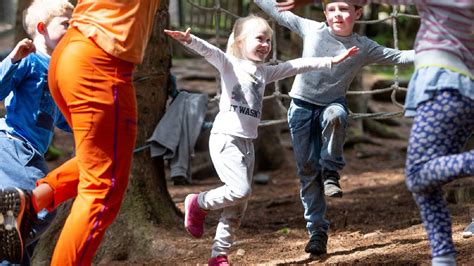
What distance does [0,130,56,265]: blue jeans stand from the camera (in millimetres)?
4129

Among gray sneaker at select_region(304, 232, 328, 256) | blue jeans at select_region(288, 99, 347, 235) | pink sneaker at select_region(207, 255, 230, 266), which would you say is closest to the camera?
pink sneaker at select_region(207, 255, 230, 266)

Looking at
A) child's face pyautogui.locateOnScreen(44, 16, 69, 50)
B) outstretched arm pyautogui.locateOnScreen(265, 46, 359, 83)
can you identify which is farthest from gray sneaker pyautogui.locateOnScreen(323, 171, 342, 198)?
child's face pyautogui.locateOnScreen(44, 16, 69, 50)

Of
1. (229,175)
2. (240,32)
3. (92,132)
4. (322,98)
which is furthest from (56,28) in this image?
(322,98)

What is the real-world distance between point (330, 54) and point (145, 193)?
64.4 inches

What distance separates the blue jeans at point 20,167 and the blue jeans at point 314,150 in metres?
1.48

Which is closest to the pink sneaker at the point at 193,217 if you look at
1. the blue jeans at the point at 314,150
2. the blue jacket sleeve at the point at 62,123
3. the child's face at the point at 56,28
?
the blue jeans at the point at 314,150

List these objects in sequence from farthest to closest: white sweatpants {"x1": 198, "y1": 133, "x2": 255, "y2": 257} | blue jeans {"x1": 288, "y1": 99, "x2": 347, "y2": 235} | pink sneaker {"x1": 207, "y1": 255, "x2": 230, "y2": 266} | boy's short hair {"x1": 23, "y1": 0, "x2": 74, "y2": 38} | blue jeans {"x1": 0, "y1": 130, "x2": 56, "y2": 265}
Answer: blue jeans {"x1": 288, "y1": 99, "x2": 347, "y2": 235} < pink sneaker {"x1": 207, "y1": 255, "x2": 230, "y2": 266} < white sweatpants {"x1": 198, "y1": 133, "x2": 255, "y2": 257} < boy's short hair {"x1": 23, "y1": 0, "x2": 74, "y2": 38} < blue jeans {"x1": 0, "y1": 130, "x2": 56, "y2": 265}

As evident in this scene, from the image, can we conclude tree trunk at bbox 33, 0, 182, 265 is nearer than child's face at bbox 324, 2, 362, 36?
No

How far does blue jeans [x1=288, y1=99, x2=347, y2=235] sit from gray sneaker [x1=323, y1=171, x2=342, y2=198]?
3 cm

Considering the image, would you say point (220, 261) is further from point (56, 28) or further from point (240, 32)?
point (56, 28)

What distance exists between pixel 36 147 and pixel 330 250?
183cm

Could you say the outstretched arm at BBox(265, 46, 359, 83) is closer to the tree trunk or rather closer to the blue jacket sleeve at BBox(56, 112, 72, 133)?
the blue jacket sleeve at BBox(56, 112, 72, 133)

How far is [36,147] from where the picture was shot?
4254 millimetres

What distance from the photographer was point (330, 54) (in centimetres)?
499
